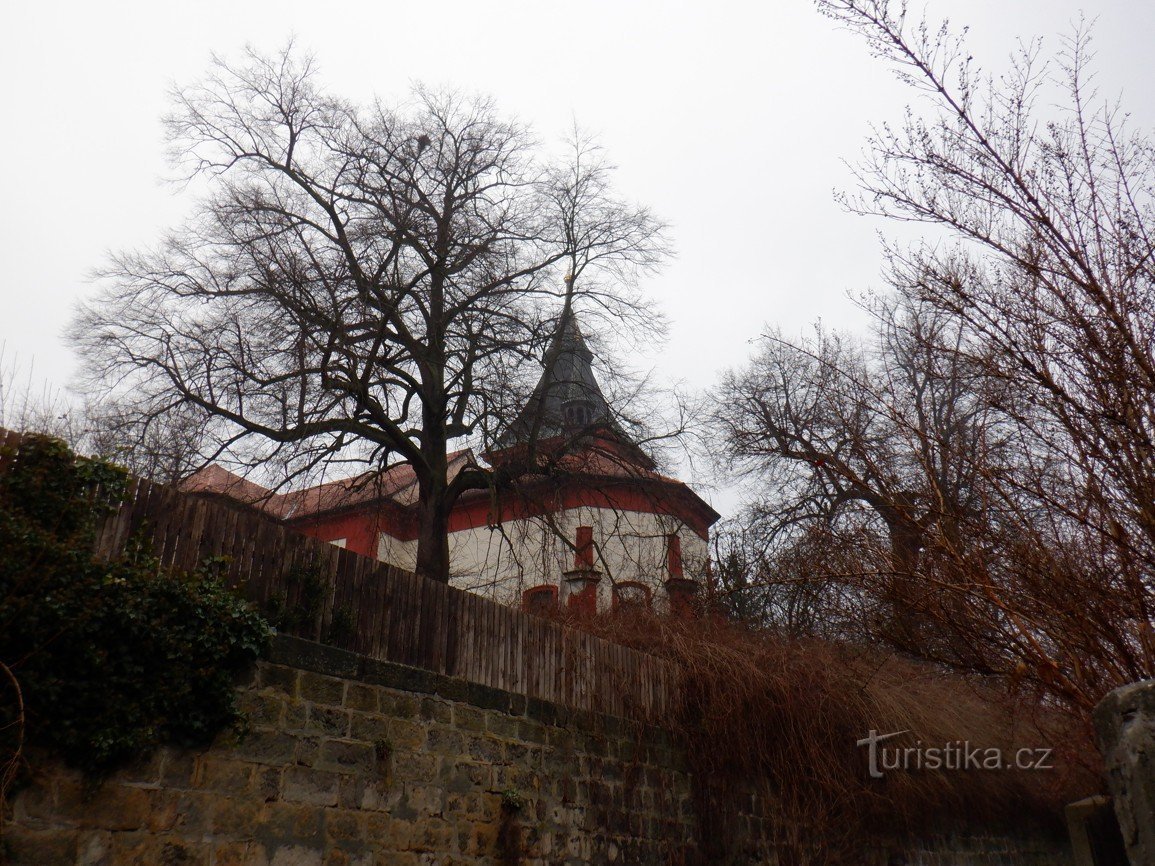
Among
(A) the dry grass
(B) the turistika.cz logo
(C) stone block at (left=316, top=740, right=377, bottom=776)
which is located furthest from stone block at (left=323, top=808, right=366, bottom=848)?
(B) the turistika.cz logo

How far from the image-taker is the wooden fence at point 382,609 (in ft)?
17.5

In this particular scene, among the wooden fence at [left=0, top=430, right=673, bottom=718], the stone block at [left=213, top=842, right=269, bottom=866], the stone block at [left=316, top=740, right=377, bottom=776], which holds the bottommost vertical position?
the stone block at [left=213, top=842, right=269, bottom=866]

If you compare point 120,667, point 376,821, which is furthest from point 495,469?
point 120,667

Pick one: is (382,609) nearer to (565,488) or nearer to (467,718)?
(467,718)

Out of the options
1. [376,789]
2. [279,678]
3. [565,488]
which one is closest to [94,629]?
[279,678]

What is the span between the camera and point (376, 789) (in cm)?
604

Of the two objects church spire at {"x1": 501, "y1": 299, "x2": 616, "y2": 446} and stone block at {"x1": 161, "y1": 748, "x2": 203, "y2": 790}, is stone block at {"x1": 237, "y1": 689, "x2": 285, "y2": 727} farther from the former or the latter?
church spire at {"x1": 501, "y1": 299, "x2": 616, "y2": 446}

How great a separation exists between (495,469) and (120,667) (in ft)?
32.1

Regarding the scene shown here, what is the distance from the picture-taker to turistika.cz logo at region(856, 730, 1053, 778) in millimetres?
10133

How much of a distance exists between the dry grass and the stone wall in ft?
2.06

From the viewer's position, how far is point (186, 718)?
16.4ft

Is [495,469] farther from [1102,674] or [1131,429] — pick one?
[1131,429]

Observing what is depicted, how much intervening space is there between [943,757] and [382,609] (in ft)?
24.3

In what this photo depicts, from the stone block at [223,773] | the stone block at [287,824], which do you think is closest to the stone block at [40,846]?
the stone block at [223,773]
